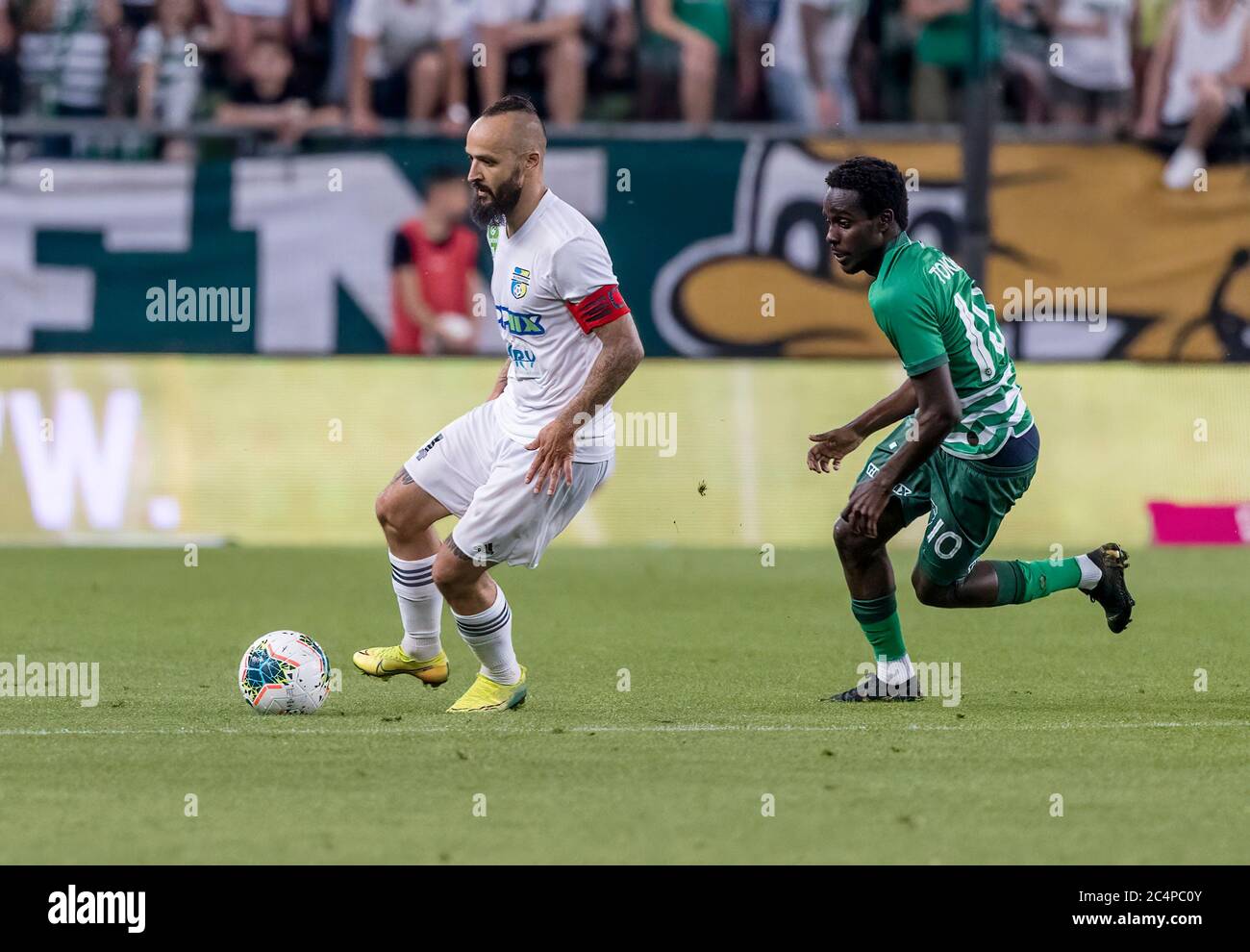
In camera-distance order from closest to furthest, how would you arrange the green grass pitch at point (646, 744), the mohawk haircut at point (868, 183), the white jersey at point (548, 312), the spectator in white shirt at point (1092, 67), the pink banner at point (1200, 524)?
the green grass pitch at point (646, 744) < the white jersey at point (548, 312) < the mohawk haircut at point (868, 183) < the pink banner at point (1200, 524) < the spectator in white shirt at point (1092, 67)

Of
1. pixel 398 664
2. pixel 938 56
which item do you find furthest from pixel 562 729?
pixel 938 56

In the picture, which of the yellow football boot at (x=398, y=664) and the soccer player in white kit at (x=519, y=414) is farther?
the yellow football boot at (x=398, y=664)

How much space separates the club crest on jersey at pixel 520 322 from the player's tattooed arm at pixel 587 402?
11.1 inches

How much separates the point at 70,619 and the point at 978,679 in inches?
200

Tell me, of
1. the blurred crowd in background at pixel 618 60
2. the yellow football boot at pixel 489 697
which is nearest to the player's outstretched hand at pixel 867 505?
the yellow football boot at pixel 489 697

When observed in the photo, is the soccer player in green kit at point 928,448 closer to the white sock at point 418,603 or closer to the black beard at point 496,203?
the black beard at point 496,203

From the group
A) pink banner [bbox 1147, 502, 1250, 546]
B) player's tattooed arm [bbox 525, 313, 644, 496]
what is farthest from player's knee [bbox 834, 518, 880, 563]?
pink banner [bbox 1147, 502, 1250, 546]

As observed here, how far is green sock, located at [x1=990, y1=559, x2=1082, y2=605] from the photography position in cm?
923

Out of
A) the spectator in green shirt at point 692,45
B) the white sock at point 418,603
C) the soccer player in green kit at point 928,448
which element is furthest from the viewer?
the spectator in green shirt at point 692,45

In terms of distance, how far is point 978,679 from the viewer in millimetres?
9938

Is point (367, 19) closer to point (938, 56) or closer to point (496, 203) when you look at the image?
point (938, 56)

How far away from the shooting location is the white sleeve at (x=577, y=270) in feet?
27.0
